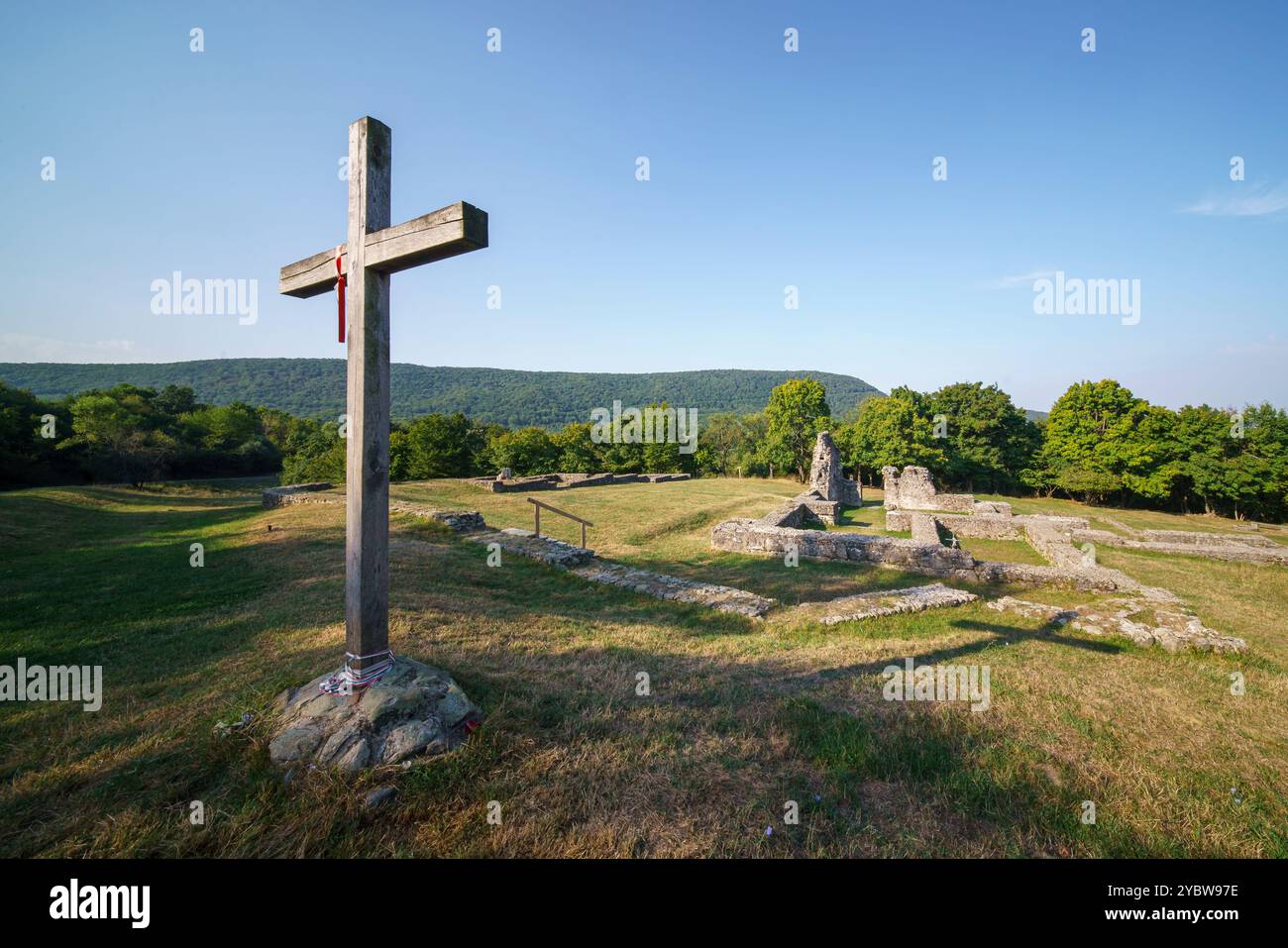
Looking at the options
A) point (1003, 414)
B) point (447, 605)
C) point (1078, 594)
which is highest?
point (1003, 414)

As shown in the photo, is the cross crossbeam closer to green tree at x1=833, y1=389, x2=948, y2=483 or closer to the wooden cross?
the wooden cross

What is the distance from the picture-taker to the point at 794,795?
2693mm

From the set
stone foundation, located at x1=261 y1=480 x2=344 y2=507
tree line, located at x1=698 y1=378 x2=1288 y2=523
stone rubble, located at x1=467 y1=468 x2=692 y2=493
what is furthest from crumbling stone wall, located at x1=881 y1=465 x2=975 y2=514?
stone foundation, located at x1=261 y1=480 x2=344 y2=507

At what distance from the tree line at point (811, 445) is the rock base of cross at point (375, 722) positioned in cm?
2786

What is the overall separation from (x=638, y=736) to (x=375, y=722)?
1.57 metres

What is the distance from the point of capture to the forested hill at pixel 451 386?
8212 cm

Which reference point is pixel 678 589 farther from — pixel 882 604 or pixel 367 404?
pixel 367 404

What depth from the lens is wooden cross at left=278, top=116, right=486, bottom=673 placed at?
10.3 ft

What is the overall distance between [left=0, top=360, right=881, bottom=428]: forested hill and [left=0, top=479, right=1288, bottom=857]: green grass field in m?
75.6

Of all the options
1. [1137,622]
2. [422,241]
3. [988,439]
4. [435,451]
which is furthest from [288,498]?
[988,439]

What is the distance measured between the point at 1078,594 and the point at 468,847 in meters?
11.8

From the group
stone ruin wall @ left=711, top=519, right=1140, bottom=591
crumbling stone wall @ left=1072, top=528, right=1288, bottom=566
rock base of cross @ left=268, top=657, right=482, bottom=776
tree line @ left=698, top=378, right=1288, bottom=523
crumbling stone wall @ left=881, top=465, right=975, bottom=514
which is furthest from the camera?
tree line @ left=698, top=378, right=1288, bottom=523
